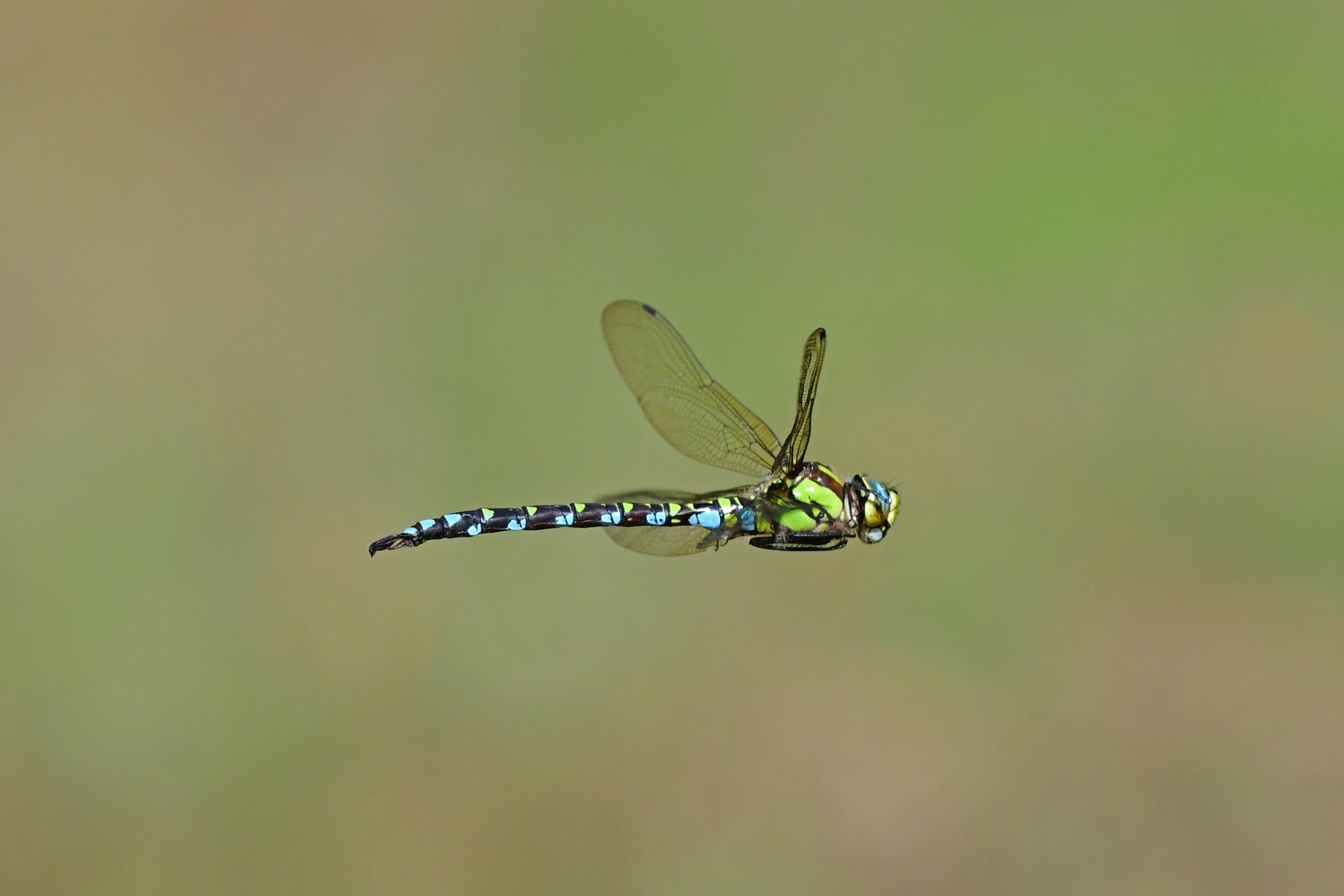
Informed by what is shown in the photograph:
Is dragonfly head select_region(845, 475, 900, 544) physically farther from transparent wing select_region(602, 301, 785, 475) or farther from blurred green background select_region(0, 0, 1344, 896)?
blurred green background select_region(0, 0, 1344, 896)

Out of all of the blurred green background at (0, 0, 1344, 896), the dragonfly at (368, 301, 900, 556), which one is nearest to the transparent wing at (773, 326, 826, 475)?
the dragonfly at (368, 301, 900, 556)

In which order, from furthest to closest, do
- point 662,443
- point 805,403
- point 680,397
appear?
point 662,443, point 680,397, point 805,403

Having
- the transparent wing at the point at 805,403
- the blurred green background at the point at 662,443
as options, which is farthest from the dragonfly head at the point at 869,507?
the blurred green background at the point at 662,443

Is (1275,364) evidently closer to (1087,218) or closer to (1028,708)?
(1087,218)

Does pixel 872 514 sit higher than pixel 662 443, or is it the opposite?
pixel 662 443

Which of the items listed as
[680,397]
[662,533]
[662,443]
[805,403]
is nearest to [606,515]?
[662,533]

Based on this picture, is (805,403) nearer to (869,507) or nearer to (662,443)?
(869,507)

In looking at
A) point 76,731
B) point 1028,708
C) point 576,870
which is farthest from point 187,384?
point 1028,708

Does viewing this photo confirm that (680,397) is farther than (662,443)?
No
